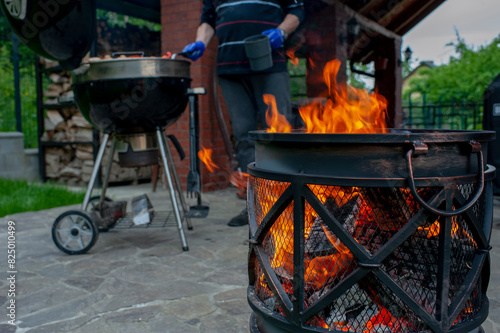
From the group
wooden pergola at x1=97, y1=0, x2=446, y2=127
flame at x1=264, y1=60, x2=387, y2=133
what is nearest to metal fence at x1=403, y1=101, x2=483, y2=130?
wooden pergola at x1=97, y1=0, x2=446, y2=127

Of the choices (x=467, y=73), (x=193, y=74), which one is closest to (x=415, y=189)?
(x=193, y=74)

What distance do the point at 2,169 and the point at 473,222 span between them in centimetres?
609

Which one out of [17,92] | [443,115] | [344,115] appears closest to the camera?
[344,115]

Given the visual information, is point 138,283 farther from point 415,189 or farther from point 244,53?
point 244,53

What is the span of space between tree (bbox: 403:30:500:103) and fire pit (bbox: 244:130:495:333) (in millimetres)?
17221

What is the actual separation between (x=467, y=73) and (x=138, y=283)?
69.7 ft

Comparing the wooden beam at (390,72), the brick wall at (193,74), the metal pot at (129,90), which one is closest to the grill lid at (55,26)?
the metal pot at (129,90)

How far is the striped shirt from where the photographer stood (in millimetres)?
3092

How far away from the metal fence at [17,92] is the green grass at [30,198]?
1.59 metres

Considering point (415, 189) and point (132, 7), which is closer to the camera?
point (415, 189)

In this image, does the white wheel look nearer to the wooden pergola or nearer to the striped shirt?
the striped shirt

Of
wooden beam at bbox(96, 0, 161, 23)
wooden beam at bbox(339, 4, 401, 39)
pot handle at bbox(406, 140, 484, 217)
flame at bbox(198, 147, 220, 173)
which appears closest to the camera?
pot handle at bbox(406, 140, 484, 217)

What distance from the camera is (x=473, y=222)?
1188 millimetres

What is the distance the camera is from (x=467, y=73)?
19.8 meters
